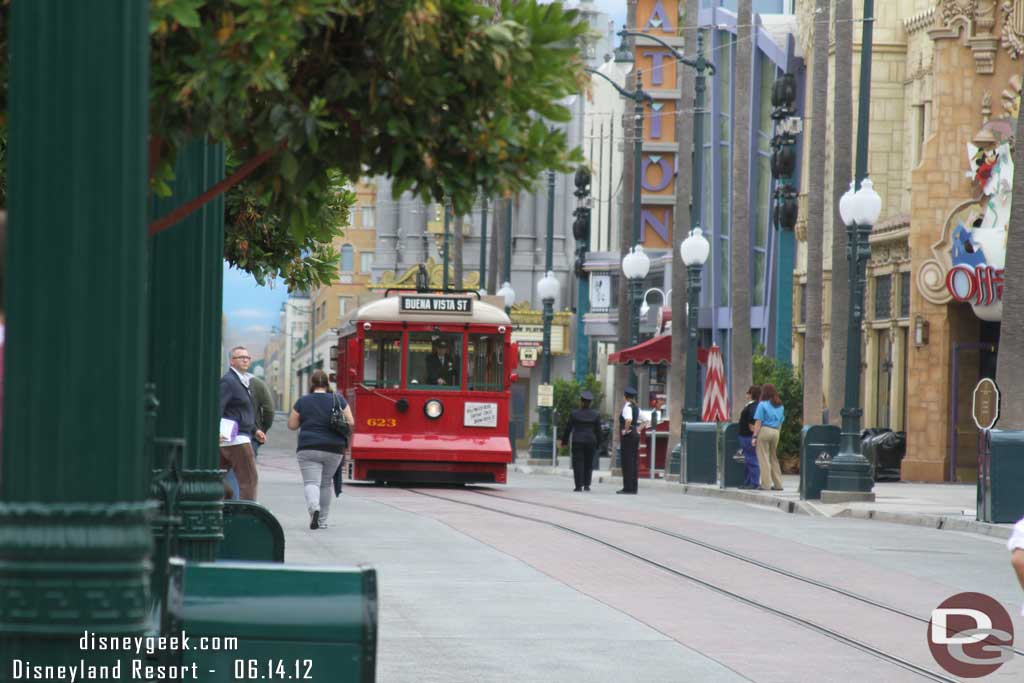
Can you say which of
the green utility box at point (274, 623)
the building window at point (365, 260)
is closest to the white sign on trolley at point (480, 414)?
the green utility box at point (274, 623)

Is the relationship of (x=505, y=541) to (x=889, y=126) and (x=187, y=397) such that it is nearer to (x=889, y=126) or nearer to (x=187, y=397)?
(x=187, y=397)

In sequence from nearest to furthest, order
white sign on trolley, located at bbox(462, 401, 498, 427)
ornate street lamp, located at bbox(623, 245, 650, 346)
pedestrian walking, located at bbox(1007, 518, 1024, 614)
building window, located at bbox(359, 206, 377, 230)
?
pedestrian walking, located at bbox(1007, 518, 1024, 614) < white sign on trolley, located at bbox(462, 401, 498, 427) < ornate street lamp, located at bbox(623, 245, 650, 346) < building window, located at bbox(359, 206, 377, 230)

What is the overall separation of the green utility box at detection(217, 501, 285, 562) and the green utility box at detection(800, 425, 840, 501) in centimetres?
1905

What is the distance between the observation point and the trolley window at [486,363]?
31.2 metres

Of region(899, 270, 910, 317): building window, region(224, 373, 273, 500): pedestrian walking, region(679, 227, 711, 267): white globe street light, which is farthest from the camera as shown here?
region(899, 270, 910, 317): building window

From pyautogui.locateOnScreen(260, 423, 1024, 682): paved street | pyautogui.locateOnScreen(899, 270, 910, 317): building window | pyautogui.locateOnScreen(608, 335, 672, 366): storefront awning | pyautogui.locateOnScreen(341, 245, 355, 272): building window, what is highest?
pyautogui.locateOnScreen(341, 245, 355, 272): building window

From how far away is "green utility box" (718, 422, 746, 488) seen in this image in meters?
32.6

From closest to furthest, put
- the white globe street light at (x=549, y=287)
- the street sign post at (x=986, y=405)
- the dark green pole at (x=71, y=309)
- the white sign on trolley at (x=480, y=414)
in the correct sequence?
the dark green pole at (x=71, y=309) < the street sign post at (x=986, y=405) < the white sign on trolley at (x=480, y=414) < the white globe street light at (x=549, y=287)

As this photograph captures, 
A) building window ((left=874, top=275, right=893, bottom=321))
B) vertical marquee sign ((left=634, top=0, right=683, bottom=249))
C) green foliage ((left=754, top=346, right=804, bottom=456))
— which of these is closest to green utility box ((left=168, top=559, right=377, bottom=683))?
green foliage ((left=754, top=346, right=804, bottom=456))

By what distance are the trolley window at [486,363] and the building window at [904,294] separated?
13719 millimetres

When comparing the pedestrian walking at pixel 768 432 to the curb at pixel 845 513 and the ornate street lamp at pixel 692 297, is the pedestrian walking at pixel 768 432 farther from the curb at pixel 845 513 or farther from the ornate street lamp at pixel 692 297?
the ornate street lamp at pixel 692 297

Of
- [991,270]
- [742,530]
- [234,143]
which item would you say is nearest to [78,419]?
[234,143]

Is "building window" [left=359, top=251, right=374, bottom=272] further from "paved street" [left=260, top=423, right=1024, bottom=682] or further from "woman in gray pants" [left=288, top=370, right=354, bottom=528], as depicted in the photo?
"woman in gray pants" [left=288, top=370, right=354, bottom=528]

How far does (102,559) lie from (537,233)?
89.1 metres
